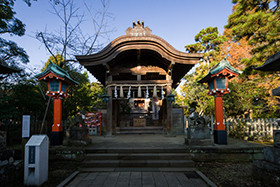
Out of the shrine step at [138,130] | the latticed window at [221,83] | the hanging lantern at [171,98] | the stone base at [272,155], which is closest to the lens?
the stone base at [272,155]

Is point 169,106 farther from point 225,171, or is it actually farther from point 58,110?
point 58,110

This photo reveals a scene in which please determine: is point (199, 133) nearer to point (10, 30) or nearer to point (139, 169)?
point (139, 169)

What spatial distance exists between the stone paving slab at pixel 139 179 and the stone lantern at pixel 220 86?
9.99ft

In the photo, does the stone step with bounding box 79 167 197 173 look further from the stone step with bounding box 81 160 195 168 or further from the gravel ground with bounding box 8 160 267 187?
the gravel ground with bounding box 8 160 267 187

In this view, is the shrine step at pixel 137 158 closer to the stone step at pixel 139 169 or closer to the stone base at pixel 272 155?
the stone step at pixel 139 169

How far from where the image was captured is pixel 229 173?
17.5 feet

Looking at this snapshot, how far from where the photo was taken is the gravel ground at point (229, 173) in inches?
179

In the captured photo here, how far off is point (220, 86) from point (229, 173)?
13.3 feet

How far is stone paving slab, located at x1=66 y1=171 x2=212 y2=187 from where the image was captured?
450 cm

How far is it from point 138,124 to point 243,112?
10.4 metres

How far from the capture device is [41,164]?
447 centimetres

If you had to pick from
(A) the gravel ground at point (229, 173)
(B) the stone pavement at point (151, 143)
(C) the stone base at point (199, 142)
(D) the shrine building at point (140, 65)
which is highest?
(D) the shrine building at point (140, 65)

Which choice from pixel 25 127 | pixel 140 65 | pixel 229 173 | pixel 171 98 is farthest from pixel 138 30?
pixel 229 173

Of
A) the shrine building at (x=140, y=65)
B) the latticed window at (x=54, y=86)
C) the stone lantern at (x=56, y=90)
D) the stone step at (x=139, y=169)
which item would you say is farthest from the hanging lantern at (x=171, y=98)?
the latticed window at (x=54, y=86)
